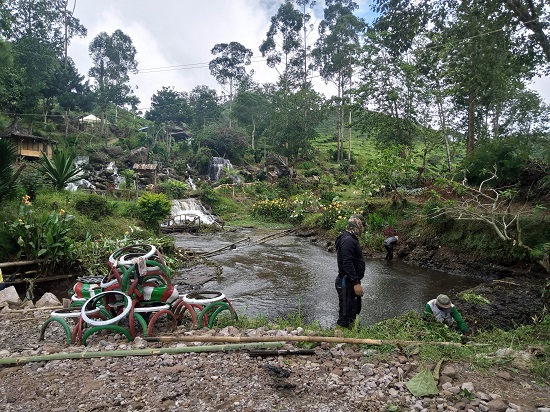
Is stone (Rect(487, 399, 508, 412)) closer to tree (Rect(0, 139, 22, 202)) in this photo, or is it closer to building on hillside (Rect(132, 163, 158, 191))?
tree (Rect(0, 139, 22, 202))

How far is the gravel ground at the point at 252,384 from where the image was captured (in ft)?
9.36

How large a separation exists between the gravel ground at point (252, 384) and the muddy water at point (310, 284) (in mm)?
2593

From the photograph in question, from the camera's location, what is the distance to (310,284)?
28.7ft

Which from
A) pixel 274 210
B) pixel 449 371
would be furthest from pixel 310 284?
pixel 274 210

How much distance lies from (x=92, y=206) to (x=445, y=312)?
31.9 feet

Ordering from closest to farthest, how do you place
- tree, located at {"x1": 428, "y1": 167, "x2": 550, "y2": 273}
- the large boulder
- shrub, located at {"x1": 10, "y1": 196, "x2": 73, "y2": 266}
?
shrub, located at {"x1": 10, "y1": 196, "x2": 73, "y2": 266} → tree, located at {"x1": 428, "y1": 167, "x2": 550, "y2": 273} → the large boulder

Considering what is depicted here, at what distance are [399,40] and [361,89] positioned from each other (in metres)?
8.95

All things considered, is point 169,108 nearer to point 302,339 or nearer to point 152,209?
point 152,209

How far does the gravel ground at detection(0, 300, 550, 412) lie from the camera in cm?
285

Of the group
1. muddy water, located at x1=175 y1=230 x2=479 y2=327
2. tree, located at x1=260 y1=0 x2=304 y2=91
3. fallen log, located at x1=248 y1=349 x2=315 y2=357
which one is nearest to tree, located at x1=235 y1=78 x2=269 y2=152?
tree, located at x1=260 y1=0 x2=304 y2=91

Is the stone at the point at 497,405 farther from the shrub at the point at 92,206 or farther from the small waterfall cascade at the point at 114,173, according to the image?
the small waterfall cascade at the point at 114,173

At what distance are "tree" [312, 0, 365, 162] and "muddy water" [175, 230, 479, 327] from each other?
25.0 metres

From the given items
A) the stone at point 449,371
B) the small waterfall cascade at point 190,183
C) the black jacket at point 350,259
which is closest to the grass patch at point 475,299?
the black jacket at point 350,259

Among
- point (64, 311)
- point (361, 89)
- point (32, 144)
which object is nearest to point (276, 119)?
point (361, 89)
